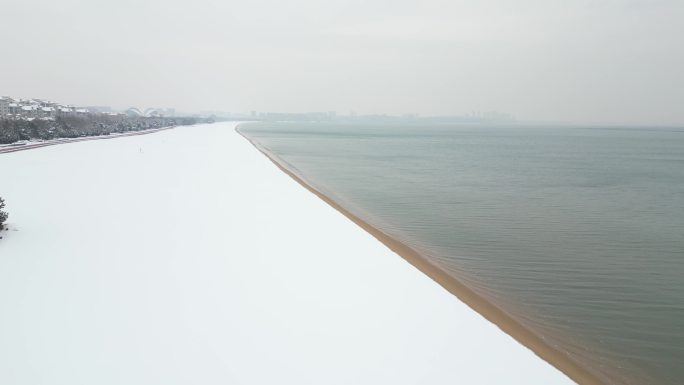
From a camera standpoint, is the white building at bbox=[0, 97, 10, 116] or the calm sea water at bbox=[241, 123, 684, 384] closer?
the calm sea water at bbox=[241, 123, 684, 384]

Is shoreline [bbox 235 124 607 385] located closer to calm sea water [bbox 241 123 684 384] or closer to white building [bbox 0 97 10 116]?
calm sea water [bbox 241 123 684 384]

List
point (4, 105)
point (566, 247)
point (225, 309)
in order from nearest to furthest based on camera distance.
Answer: point (225, 309)
point (566, 247)
point (4, 105)

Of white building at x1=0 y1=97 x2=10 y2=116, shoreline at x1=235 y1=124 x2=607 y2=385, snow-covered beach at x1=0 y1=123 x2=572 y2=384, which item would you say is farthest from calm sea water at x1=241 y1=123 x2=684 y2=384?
white building at x1=0 y1=97 x2=10 y2=116

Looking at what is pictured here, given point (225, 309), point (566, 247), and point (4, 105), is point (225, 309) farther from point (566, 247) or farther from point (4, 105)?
point (4, 105)

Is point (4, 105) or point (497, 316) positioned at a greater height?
point (4, 105)

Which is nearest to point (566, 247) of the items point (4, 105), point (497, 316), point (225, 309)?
point (497, 316)

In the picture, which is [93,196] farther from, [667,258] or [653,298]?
[667,258]

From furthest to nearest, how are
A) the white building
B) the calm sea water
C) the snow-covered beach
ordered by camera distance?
the white building → the calm sea water → the snow-covered beach

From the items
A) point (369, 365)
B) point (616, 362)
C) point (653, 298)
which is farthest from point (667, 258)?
point (369, 365)

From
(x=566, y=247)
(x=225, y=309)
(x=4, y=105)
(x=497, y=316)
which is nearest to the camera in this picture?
(x=225, y=309)
